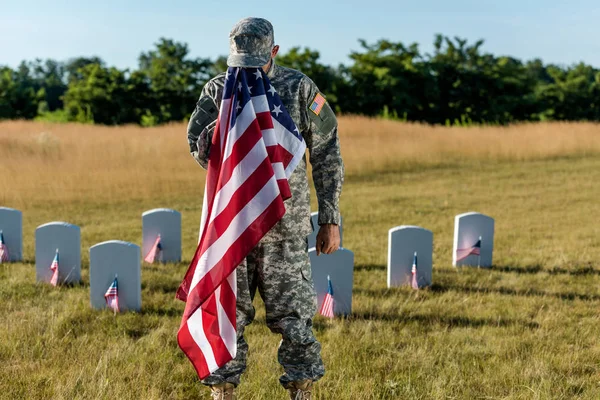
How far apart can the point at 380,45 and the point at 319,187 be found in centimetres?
3226

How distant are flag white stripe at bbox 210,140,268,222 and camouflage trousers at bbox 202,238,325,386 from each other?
0.28m

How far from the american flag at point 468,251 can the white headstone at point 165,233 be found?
3168 mm

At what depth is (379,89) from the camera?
32906 millimetres

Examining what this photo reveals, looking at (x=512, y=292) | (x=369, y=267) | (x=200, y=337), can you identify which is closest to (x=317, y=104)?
(x=200, y=337)

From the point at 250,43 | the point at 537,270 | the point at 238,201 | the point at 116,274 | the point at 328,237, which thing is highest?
the point at 250,43

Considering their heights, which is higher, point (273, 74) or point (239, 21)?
point (239, 21)

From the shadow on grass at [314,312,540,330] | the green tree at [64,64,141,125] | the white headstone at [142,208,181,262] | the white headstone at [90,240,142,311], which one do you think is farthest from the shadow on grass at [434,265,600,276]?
the green tree at [64,64,141,125]

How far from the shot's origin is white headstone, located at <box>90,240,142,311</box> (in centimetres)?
537

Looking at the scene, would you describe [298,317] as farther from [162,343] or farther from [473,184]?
[473,184]

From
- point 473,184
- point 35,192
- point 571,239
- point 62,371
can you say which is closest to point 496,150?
point 473,184

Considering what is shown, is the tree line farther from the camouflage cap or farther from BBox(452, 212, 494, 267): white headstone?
the camouflage cap

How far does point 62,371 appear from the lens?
13.2ft

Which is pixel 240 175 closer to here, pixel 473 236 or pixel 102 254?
pixel 102 254

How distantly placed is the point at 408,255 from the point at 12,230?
4.36 metres
